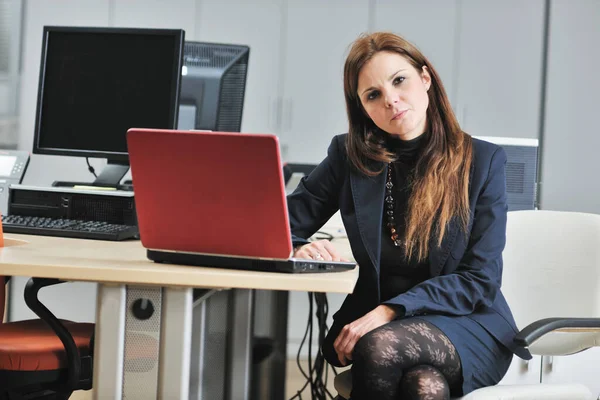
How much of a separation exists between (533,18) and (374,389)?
376cm

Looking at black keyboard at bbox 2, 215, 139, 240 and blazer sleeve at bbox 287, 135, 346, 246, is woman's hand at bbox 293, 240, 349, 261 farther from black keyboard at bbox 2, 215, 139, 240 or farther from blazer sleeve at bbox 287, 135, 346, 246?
black keyboard at bbox 2, 215, 139, 240

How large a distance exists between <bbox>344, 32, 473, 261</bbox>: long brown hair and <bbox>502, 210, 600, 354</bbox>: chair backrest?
14.0 inches

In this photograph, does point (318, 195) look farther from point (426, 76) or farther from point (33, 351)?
point (33, 351)

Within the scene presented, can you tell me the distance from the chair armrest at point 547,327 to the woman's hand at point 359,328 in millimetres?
263

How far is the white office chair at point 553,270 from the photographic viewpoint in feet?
6.17

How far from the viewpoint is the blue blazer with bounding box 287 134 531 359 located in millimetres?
1565

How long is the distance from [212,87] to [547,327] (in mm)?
1321

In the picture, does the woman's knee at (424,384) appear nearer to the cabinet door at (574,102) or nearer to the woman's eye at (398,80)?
the woman's eye at (398,80)

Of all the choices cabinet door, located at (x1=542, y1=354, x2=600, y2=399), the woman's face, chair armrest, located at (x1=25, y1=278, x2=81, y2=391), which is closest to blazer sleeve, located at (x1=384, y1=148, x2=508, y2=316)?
the woman's face

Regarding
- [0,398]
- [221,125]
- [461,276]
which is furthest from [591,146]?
[0,398]

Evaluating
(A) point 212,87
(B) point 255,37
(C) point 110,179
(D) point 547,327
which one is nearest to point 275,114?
(B) point 255,37

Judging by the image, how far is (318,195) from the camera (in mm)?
1799

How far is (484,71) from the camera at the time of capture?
4.61 meters

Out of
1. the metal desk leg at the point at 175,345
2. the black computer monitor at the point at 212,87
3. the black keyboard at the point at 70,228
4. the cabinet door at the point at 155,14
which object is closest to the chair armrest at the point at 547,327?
the metal desk leg at the point at 175,345
